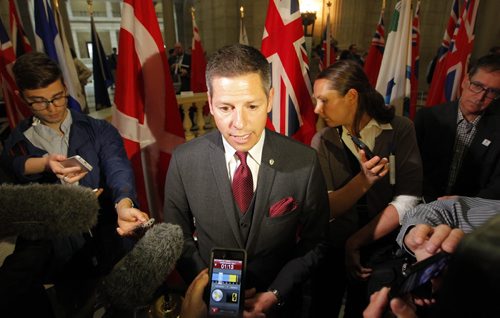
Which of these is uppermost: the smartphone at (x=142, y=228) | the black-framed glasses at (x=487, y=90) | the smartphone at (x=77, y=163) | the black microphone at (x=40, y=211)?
the black-framed glasses at (x=487, y=90)

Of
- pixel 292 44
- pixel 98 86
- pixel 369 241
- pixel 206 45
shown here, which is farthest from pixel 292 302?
pixel 206 45

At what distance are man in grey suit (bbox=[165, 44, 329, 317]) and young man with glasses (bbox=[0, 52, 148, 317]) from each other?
383 millimetres

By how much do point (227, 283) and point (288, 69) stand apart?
1.97 m

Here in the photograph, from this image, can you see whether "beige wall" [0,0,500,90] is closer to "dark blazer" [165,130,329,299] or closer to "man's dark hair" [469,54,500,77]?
"man's dark hair" [469,54,500,77]

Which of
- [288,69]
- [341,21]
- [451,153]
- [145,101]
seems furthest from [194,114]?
[341,21]

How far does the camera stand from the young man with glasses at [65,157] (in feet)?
5.53

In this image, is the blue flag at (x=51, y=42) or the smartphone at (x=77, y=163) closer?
the smartphone at (x=77, y=163)

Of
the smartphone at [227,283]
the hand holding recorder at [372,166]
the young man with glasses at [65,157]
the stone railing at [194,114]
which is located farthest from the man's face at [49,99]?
the stone railing at [194,114]

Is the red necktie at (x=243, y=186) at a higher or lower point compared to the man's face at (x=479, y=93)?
lower

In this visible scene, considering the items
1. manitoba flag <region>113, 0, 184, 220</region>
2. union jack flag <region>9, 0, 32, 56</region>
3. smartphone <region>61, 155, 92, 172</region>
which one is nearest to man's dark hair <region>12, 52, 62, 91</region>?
smartphone <region>61, 155, 92, 172</region>

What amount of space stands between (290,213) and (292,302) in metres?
0.72

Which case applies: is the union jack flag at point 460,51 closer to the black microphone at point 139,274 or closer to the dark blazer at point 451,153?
the dark blazer at point 451,153

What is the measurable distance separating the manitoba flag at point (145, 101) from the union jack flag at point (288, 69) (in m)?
0.94

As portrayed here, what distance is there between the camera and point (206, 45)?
37.1ft
